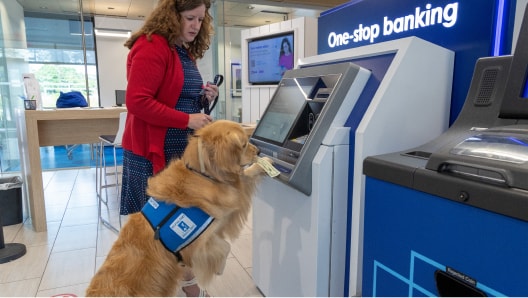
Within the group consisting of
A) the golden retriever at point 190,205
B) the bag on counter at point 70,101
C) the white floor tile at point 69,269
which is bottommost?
the white floor tile at point 69,269

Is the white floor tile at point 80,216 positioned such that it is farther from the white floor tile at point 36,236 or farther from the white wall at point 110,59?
the white wall at point 110,59

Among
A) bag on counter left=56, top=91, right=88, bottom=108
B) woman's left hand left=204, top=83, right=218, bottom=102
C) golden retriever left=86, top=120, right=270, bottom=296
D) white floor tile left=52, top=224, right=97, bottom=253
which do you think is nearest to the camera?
golden retriever left=86, top=120, right=270, bottom=296

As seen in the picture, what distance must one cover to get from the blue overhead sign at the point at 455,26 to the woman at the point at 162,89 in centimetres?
78

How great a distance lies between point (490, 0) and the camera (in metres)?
1.14

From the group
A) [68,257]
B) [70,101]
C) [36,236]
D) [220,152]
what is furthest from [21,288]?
[70,101]

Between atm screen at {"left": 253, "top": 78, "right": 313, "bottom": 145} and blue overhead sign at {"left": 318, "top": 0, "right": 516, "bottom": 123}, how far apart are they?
17.3 inches

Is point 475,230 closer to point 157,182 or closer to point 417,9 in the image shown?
point 417,9

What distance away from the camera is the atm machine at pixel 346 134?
1.19m

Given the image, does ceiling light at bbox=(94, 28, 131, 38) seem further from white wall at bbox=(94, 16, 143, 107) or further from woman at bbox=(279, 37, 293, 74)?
woman at bbox=(279, 37, 293, 74)

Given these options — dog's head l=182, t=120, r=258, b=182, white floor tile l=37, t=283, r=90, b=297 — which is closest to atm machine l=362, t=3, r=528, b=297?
dog's head l=182, t=120, r=258, b=182

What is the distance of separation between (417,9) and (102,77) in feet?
27.4

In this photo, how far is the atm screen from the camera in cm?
149

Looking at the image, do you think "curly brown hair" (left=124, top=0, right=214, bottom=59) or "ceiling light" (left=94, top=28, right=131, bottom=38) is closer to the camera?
"curly brown hair" (left=124, top=0, right=214, bottom=59)

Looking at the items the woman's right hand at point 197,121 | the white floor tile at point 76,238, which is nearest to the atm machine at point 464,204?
the woman's right hand at point 197,121
